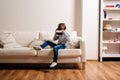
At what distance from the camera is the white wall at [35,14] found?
5.95 metres

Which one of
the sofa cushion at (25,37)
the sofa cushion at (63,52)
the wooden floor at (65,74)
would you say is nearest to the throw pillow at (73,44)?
the sofa cushion at (63,52)

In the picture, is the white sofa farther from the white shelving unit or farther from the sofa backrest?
the white shelving unit

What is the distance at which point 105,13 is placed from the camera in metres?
5.98

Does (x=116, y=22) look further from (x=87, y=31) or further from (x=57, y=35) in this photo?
(x=57, y=35)

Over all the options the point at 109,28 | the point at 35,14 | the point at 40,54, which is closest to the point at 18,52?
the point at 40,54

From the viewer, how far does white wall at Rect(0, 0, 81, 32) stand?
5949 millimetres

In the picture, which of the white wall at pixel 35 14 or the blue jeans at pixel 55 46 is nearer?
the blue jeans at pixel 55 46

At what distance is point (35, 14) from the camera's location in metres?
5.98

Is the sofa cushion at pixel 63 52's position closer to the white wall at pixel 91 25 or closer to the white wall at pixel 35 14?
the white wall at pixel 91 25

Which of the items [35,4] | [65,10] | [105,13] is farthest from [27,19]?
[105,13]

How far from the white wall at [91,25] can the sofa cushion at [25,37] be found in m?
1.27

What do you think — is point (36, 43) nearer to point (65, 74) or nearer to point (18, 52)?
Answer: point (18, 52)

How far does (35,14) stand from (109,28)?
1.93 m

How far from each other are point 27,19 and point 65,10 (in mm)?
1009
